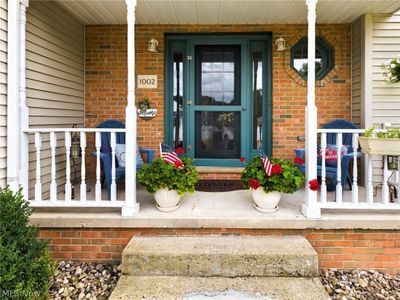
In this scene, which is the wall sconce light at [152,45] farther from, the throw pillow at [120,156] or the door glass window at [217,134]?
the throw pillow at [120,156]

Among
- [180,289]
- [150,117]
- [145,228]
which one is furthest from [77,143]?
[180,289]

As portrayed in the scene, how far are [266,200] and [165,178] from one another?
3.14 ft

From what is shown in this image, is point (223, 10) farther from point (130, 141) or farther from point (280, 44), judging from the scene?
point (130, 141)

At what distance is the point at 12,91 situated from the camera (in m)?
3.16

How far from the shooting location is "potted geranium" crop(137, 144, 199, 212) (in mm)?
3260

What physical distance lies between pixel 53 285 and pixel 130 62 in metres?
2.04

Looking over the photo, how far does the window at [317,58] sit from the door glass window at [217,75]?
81cm

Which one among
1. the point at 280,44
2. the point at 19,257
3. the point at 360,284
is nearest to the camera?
the point at 19,257

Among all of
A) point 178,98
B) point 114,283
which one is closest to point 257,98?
point 178,98

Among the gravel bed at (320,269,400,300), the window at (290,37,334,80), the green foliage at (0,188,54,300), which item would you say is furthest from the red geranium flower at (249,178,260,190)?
the window at (290,37,334,80)

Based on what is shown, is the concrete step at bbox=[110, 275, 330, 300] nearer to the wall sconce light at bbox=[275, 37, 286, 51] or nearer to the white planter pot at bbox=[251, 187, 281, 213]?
the white planter pot at bbox=[251, 187, 281, 213]

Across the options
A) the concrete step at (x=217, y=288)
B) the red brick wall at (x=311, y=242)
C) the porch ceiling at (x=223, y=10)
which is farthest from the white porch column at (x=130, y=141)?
the porch ceiling at (x=223, y=10)

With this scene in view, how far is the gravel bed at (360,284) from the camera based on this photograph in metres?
2.85

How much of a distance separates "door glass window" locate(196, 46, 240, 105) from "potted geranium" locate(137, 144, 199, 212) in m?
1.94
